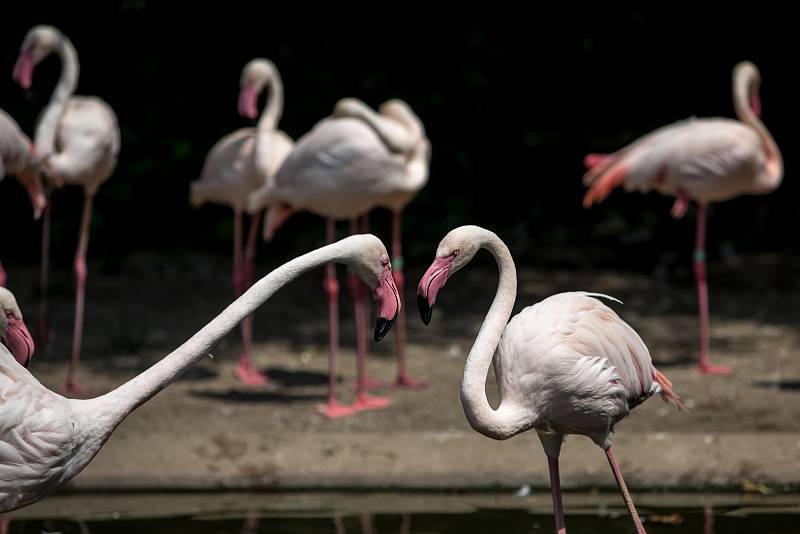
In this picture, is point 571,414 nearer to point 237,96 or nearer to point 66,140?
point 66,140

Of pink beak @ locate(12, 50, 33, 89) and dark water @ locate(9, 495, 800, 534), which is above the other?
pink beak @ locate(12, 50, 33, 89)

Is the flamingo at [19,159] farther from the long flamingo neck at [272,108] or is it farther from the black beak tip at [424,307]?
the black beak tip at [424,307]

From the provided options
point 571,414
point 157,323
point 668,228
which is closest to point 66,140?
point 157,323

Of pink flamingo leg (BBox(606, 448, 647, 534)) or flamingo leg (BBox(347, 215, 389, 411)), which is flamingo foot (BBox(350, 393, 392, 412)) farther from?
pink flamingo leg (BBox(606, 448, 647, 534))

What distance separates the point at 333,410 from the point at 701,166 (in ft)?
8.22

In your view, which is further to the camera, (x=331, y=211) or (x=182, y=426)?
(x=331, y=211)

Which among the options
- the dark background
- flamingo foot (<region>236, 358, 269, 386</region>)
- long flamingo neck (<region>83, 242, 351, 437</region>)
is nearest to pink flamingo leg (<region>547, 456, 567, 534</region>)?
long flamingo neck (<region>83, 242, 351, 437</region>)

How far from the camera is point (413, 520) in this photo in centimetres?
496

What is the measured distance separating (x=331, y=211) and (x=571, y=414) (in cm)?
282

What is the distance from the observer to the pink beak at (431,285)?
3.85 metres

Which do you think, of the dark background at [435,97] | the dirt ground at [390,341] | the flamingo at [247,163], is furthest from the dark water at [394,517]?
the dark background at [435,97]

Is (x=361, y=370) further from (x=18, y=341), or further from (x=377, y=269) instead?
(x=377, y=269)

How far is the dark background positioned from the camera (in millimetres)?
10016

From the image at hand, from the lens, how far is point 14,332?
407 cm
